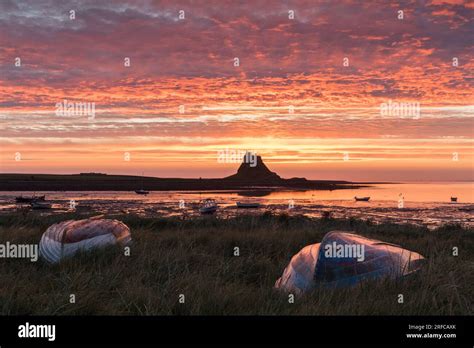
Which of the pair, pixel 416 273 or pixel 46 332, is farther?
pixel 416 273

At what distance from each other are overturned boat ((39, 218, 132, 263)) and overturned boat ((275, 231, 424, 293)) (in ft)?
14.4

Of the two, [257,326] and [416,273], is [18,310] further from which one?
[416,273]

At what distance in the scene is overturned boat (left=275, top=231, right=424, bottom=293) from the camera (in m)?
6.11

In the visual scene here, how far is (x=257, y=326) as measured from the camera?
4.45 meters

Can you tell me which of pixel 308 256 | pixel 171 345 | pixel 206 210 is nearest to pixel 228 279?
pixel 308 256

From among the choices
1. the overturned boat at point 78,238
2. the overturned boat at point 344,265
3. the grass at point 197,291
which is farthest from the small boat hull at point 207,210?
the overturned boat at point 344,265

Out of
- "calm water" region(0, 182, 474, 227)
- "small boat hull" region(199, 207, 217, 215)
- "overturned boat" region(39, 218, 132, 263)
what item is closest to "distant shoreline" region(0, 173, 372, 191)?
"calm water" region(0, 182, 474, 227)

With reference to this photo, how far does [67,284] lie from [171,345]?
2520mm

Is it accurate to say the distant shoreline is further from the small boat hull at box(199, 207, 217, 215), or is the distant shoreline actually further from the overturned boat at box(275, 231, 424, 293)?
the overturned boat at box(275, 231, 424, 293)

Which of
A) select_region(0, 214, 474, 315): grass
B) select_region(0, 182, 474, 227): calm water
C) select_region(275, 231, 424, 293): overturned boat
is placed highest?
select_region(275, 231, 424, 293): overturned boat

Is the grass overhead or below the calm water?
overhead

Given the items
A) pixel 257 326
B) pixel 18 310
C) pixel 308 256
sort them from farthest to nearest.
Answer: pixel 308 256 → pixel 18 310 → pixel 257 326

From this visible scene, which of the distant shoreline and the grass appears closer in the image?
the grass

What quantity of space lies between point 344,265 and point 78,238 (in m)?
5.84
